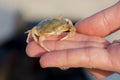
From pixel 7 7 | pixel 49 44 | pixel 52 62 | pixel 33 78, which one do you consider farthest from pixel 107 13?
pixel 7 7

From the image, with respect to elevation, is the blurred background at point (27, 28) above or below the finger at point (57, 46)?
below

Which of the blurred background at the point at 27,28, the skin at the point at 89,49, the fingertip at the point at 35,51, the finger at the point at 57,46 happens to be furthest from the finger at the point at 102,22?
the blurred background at the point at 27,28

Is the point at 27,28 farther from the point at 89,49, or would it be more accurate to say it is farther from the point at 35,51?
the point at 89,49

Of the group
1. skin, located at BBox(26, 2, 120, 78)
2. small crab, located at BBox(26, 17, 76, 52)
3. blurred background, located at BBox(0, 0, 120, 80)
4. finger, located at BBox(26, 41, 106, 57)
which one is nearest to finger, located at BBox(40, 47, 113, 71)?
skin, located at BBox(26, 2, 120, 78)

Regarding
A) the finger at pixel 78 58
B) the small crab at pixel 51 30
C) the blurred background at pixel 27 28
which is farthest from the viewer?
the blurred background at pixel 27 28

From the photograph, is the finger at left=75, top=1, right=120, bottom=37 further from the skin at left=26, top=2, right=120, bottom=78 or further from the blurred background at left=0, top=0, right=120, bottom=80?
the blurred background at left=0, top=0, right=120, bottom=80

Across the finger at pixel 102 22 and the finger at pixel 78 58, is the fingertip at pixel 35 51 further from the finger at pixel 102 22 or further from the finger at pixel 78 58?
the finger at pixel 102 22
